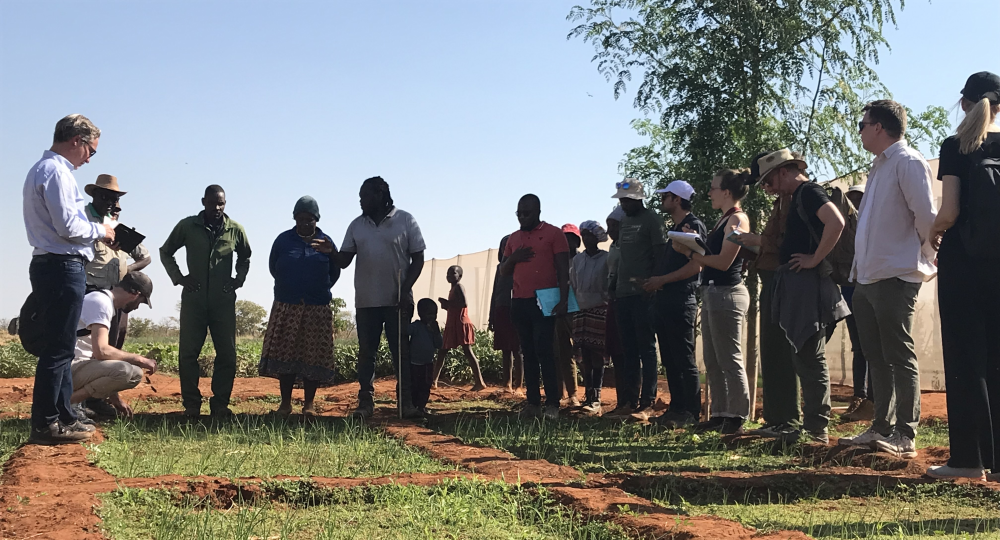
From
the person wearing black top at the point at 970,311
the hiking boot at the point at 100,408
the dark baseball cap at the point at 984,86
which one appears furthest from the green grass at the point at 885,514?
the hiking boot at the point at 100,408

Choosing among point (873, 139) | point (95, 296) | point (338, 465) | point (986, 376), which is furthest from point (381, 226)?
point (986, 376)

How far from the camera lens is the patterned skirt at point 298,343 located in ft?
28.2

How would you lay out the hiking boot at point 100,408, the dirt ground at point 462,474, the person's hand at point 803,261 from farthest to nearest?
the hiking boot at point 100,408 < the person's hand at point 803,261 < the dirt ground at point 462,474

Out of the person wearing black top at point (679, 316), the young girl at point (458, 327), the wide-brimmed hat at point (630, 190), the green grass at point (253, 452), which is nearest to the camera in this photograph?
the green grass at point (253, 452)

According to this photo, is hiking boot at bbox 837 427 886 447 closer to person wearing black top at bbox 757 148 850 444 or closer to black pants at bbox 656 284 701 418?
person wearing black top at bbox 757 148 850 444

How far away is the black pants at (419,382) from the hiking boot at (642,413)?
183cm

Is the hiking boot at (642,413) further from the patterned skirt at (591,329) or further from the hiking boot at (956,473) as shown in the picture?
the hiking boot at (956,473)

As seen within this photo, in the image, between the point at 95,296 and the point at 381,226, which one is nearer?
the point at 95,296

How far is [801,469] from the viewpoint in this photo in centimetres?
557

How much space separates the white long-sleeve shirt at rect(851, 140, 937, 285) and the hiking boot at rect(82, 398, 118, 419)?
598 cm

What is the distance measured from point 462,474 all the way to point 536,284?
12.5 ft

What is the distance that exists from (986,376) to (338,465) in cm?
348

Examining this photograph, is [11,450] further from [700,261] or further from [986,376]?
[986,376]

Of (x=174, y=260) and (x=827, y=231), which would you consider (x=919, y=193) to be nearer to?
(x=827, y=231)
